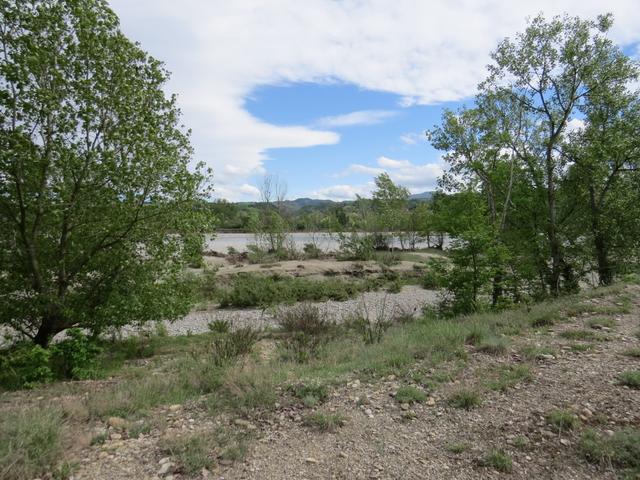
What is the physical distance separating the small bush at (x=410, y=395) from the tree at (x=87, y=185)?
A: 501 cm

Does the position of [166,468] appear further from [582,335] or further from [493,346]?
[582,335]

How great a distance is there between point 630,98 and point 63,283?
15453 mm

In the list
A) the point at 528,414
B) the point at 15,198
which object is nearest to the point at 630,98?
the point at 528,414

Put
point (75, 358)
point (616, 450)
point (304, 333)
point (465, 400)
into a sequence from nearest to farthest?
point (616, 450) < point (465, 400) < point (75, 358) < point (304, 333)

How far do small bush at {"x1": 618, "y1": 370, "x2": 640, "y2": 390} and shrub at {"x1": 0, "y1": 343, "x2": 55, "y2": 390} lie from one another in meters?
8.22

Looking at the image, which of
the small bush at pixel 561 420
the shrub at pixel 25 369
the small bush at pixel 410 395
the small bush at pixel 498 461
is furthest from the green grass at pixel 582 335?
the shrub at pixel 25 369

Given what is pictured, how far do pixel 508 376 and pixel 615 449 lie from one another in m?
1.65

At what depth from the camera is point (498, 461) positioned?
325 cm

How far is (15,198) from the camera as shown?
258 inches

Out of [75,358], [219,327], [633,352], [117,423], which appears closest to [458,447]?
[117,423]

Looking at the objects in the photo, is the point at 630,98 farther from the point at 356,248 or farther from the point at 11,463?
the point at 356,248

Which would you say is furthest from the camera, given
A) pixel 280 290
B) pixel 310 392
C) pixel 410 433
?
pixel 280 290

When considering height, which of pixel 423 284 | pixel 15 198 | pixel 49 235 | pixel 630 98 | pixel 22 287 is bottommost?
pixel 423 284

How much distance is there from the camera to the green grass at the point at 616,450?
10.2 feet
